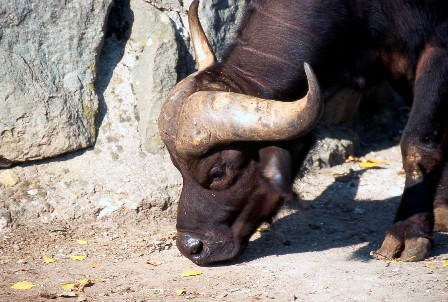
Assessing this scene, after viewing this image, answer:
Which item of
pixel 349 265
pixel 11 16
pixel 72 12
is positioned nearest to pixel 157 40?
pixel 72 12

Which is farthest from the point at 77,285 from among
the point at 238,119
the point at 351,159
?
the point at 351,159

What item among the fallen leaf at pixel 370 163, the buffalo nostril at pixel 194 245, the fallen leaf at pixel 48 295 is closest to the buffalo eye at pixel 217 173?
the buffalo nostril at pixel 194 245

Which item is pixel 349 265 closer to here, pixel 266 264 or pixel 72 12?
pixel 266 264

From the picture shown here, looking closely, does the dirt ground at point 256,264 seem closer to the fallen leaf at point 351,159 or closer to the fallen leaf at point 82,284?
the fallen leaf at point 82,284

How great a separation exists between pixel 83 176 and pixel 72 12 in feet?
4.26

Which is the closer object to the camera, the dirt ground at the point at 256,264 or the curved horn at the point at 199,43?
the dirt ground at the point at 256,264

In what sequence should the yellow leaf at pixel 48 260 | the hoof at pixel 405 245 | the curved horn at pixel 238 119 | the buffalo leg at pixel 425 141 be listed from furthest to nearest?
the buffalo leg at pixel 425 141, the yellow leaf at pixel 48 260, the hoof at pixel 405 245, the curved horn at pixel 238 119

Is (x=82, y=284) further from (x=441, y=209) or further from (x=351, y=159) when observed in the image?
(x=351, y=159)

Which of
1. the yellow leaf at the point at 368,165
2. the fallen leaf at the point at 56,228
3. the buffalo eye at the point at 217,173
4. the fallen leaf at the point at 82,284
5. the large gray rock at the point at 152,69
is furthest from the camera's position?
the yellow leaf at the point at 368,165

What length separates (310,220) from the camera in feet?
24.3

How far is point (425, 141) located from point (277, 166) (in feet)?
4.26

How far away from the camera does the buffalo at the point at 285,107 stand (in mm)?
5879

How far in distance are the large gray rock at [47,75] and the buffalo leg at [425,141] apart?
2.51 metres

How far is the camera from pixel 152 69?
24.5ft
